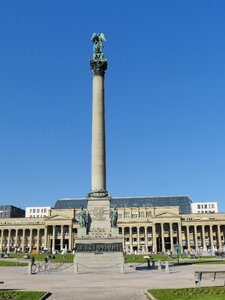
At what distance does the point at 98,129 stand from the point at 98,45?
18573mm

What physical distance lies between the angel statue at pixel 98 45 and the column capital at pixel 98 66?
6.96 feet

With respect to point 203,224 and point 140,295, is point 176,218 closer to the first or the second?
point 203,224

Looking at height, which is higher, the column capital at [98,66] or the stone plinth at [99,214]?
the column capital at [98,66]

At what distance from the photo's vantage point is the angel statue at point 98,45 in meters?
74.2

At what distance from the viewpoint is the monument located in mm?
58309

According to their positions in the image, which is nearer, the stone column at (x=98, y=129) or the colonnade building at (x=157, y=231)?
the stone column at (x=98, y=129)

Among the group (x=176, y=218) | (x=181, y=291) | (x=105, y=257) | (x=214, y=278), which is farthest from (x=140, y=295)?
(x=176, y=218)

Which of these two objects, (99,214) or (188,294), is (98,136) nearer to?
(99,214)

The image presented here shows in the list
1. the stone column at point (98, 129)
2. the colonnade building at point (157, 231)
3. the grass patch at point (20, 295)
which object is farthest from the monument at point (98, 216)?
the colonnade building at point (157, 231)

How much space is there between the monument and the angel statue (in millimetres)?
198

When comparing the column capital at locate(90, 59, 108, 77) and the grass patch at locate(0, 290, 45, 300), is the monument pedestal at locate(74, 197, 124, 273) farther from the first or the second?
the grass patch at locate(0, 290, 45, 300)

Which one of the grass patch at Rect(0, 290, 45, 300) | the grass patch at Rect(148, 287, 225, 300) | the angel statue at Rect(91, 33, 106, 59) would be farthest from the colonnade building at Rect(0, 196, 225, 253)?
the grass patch at Rect(0, 290, 45, 300)

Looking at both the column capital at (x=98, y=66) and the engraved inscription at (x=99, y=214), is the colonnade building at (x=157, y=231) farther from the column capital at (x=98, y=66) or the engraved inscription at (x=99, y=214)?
the engraved inscription at (x=99, y=214)

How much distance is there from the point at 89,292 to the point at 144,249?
168257 mm
